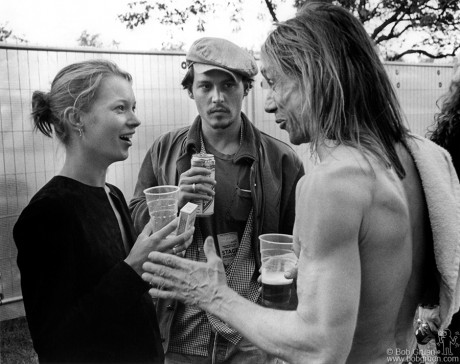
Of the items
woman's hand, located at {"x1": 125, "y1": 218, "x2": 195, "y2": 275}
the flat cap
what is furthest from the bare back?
the flat cap

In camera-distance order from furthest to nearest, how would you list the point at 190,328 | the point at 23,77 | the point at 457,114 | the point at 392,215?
the point at 23,77 → the point at 457,114 → the point at 190,328 → the point at 392,215

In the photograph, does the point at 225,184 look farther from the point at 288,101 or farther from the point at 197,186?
the point at 288,101

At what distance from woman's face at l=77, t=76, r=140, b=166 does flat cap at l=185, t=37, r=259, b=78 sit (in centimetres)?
55

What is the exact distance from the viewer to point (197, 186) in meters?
1.74

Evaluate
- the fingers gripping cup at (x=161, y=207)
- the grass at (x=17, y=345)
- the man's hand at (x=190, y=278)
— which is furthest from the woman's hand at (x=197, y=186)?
the grass at (x=17, y=345)

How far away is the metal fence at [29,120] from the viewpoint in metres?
3.48

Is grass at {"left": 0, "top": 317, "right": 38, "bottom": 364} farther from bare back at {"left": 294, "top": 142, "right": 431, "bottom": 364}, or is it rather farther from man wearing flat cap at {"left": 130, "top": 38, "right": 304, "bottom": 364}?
bare back at {"left": 294, "top": 142, "right": 431, "bottom": 364}

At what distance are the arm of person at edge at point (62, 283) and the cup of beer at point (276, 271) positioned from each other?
36cm

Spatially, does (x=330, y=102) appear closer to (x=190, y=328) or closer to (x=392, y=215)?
(x=392, y=215)

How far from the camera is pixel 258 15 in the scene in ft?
16.7

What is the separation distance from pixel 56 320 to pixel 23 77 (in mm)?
2636

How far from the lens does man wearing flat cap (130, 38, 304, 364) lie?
1.99m

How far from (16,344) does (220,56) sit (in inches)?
101

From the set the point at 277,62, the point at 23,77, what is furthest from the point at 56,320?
the point at 23,77
